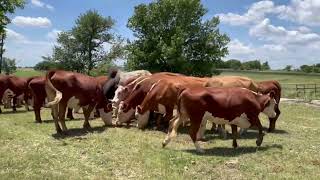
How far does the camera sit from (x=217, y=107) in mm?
13000

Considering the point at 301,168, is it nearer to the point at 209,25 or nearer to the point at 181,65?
the point at 181,65

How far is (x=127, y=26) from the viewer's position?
5725cm

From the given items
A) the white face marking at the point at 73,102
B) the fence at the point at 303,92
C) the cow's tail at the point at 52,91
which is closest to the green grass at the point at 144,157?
the white face marking at the point at 73,102

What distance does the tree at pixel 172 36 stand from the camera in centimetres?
5409

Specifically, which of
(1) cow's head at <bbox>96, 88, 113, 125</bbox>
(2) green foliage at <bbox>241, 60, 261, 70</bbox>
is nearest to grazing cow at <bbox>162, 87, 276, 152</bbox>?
(1) cow's head at <bbox>96, 88, 113, 125</bbox>

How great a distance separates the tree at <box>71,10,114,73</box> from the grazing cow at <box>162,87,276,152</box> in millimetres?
59974

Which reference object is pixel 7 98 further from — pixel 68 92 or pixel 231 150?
pixel 231 150

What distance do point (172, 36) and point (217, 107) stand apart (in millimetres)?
40627

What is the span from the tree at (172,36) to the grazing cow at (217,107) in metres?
39.8

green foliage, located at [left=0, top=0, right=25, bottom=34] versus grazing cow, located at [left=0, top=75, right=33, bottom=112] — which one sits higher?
green foliage, located at [left=0, top=0, right=25, bottom=34]

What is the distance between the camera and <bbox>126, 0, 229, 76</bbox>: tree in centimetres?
5409

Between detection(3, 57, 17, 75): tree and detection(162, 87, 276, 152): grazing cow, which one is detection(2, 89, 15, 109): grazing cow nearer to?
detection(162, 87, 276, 152): grazing cow

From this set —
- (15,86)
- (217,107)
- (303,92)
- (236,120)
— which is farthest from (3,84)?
(303,92)

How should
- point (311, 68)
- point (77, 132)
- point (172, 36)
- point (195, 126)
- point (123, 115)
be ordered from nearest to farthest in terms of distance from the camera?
point (195, 126), point (77, 132), point (123, 115), point (172, 36), point (311, 68)
